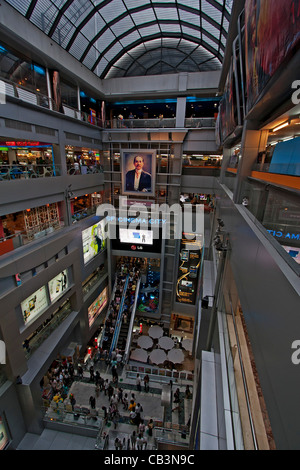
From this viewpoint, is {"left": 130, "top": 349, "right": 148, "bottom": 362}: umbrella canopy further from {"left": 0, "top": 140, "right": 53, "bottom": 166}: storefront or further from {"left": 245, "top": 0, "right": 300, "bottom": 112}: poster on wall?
{"left": 245, "top": 0, "right": 300, "bottom": 112}: poster on wall

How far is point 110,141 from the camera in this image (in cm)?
1855

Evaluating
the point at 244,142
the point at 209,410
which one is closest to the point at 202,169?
the point at 244,142

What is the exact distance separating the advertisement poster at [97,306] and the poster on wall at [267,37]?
16.4 meters

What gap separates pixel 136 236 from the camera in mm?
18812

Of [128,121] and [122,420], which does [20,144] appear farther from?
[122,420]

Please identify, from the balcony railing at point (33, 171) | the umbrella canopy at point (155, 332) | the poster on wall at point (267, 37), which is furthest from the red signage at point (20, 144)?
the umbrella canopy at point (155, 332)

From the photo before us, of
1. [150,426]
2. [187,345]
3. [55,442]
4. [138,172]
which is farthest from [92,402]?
[138,172]

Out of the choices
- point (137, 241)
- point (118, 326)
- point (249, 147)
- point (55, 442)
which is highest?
point (249, 147)

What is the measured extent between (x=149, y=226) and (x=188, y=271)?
5514 mm

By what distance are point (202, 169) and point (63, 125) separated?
11.2 meters

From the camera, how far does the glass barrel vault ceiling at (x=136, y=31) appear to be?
11.5m

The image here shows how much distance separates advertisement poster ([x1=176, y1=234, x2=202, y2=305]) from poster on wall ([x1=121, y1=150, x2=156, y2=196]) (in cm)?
576

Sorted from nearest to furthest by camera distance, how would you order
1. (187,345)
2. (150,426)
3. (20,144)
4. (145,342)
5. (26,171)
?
(150,426) < (26,171) < (20,144) < (145,342) < (187,345)
